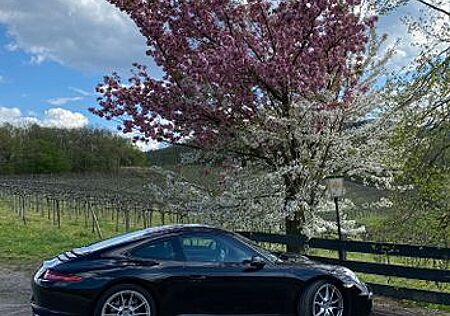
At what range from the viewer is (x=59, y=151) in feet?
235

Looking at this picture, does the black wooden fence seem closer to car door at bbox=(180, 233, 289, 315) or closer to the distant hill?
car door at bbox=(180, 233, 289, 315)

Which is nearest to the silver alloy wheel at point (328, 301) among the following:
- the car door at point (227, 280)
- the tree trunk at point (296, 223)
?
the car door at point (227, 280)

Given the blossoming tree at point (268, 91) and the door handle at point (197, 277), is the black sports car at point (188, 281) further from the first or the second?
the blossoming tree at point (268, 91)

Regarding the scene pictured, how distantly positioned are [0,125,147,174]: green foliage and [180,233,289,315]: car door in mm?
53859

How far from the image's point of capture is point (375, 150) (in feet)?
38.7

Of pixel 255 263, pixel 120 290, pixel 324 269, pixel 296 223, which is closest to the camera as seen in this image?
pixel 120 290

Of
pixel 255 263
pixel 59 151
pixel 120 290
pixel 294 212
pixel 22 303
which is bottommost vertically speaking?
A: pixel 22 303

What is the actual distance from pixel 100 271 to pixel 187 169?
Result: 6.44 m

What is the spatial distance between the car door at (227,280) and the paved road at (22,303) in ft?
6.57

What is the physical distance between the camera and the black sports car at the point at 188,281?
6.83 m

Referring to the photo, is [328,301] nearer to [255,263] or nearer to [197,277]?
[255,263]

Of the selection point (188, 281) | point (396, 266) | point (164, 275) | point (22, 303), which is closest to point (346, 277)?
point (396, 266)

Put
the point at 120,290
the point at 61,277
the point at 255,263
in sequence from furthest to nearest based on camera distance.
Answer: the point at 255,263 < the point at 120,290 < the point at 61,277

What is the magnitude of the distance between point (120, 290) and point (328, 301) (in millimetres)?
2681
